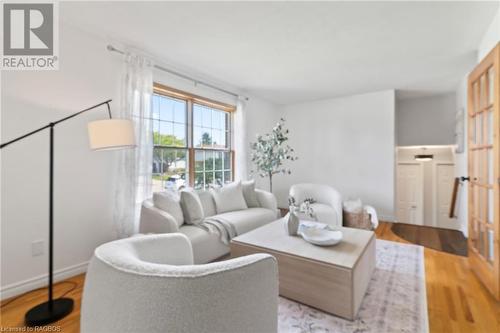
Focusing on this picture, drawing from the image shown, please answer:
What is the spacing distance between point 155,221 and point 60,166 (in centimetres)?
104

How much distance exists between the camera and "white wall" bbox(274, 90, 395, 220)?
14.7 feet

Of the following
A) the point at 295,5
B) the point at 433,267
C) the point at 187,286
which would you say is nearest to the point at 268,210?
the point at 433,267

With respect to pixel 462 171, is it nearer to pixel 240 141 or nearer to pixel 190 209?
pixel 240 141

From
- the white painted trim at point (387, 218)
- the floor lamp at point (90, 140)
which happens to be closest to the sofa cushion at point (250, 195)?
the floor lamp at point (90, 140)

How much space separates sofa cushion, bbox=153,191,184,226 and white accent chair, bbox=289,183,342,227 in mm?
1925

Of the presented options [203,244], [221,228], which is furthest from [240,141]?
[203,244]

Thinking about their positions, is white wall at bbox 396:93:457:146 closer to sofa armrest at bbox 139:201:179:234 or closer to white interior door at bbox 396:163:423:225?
white interior door at bbox 396:163:423:225

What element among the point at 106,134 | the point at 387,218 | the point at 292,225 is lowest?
the point at 387,218

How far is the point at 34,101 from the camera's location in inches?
84.7

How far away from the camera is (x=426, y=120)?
4914 mm

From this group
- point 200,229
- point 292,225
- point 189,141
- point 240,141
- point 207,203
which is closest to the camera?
point 292,225

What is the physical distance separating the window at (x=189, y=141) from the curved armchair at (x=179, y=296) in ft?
8.16

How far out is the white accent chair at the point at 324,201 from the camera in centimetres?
344

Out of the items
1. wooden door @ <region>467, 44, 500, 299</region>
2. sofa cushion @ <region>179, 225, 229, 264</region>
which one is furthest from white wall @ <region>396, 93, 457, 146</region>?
sofa cushion @ <region>179, 225, 229, 264</region>
